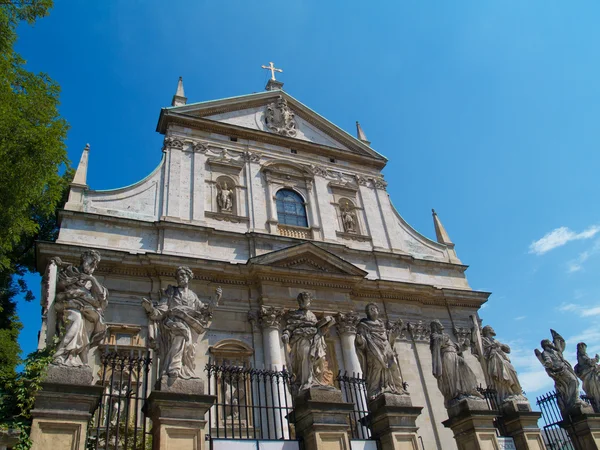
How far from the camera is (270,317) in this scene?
14953mm

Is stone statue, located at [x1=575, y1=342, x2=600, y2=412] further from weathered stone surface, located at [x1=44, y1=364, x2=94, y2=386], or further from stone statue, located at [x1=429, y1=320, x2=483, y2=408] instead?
weathered stone surface, located at [x1=44, y1=364, x2=94, y2=386]

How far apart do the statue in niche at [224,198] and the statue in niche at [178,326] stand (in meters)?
9.69

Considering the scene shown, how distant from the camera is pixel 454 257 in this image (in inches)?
803

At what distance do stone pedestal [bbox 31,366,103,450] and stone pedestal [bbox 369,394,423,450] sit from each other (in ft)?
14.9

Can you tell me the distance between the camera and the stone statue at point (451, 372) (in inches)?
371

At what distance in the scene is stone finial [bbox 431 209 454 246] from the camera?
822 inches

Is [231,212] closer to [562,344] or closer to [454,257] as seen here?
[454,257]

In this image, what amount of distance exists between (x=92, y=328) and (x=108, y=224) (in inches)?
342

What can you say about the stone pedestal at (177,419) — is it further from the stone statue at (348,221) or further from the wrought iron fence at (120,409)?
the stone statue at (348,221)

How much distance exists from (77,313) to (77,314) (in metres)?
0.01

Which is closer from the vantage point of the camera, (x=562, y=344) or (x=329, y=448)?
(x=329, y=448)

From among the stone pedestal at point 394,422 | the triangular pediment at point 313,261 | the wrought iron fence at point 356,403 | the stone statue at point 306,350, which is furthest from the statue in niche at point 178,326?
the triangular pediment at point 313,261

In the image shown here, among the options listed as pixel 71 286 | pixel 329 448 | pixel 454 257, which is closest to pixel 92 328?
pixel 71 286

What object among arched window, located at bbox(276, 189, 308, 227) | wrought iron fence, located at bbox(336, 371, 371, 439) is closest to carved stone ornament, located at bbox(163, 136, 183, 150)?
arched window, located at bbox(276, 189, 308, 227)
